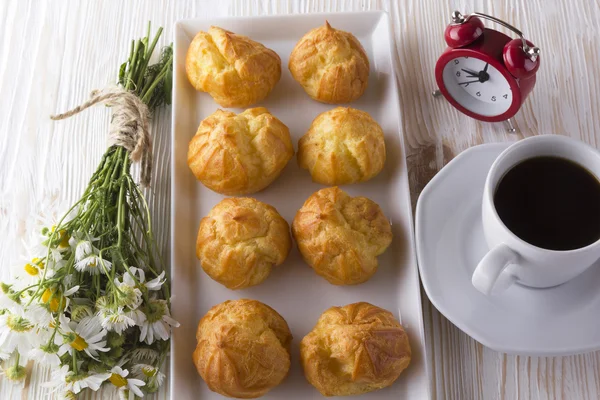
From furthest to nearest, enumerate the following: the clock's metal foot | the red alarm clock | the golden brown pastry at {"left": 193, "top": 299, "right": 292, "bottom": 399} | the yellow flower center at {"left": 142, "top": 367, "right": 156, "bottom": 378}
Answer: the clock's metal foot → the red alarm clock → the yellow flower center at {"left": 142, "top": 367, "right": 156, "bottom": 378} → the golden brown pastry at {"left": 193, "top": 299, "right": 292, "bottom": 399}

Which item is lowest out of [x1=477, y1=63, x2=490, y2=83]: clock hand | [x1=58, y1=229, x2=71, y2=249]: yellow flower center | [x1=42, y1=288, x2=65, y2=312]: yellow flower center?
[x1=42, y1=288, x2=65, y2=312]: yellow flower center

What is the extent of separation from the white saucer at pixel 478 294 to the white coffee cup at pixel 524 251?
63mm

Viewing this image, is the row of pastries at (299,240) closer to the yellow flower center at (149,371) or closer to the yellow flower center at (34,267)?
the yellow flower center at (149,371)

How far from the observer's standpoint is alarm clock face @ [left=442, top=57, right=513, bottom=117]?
1969mm

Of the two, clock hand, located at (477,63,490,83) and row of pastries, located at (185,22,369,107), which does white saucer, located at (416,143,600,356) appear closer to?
clock hand, located at (477,63,490,83)

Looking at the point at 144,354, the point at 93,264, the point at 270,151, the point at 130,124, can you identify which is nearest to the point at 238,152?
the point at 270,151

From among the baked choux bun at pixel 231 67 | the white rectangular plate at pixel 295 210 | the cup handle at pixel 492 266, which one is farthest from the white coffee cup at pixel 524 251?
the baked choux bun at pixel 231 67

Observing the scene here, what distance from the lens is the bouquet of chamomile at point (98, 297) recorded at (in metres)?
1.64

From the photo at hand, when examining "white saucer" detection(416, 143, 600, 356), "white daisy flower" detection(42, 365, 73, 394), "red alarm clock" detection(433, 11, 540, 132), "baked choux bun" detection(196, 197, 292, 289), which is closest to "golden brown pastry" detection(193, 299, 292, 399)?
"baked choux bun" detection(196, 197, 292, 289)

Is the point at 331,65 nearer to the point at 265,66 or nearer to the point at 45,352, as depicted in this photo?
the point at 265,66

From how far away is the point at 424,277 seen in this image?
1.75m

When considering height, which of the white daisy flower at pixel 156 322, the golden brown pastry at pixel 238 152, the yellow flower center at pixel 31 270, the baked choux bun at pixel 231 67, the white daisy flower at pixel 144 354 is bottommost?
the white daisy flower at pixel 144 354

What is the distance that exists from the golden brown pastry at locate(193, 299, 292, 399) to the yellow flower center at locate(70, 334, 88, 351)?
0.29m

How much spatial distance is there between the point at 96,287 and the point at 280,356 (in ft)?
1.75
